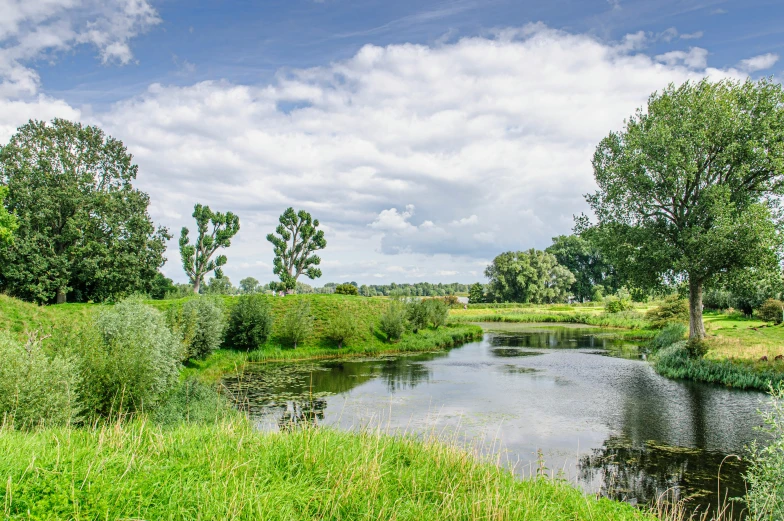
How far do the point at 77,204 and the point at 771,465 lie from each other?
3839cm

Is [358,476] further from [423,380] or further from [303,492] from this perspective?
[423,380]

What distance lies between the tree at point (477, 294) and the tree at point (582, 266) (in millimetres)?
20849

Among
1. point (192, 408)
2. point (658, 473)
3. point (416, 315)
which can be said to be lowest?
point (658, 473)

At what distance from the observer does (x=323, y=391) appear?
790 inches

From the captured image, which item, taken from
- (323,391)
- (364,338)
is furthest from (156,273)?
(323,391)

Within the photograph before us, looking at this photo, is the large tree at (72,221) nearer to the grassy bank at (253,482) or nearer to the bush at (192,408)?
the bush at (192,408)

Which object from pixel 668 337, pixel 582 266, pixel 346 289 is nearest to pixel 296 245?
pixel 346 289

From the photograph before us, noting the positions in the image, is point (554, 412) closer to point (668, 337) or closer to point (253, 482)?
point (253, 482)

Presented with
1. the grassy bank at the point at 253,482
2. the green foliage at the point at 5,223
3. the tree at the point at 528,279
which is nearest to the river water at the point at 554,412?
the grassy bank at the point at 253,482

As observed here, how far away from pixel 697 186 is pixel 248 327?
28.8m

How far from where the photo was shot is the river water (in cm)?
1070

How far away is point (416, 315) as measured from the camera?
42812mm

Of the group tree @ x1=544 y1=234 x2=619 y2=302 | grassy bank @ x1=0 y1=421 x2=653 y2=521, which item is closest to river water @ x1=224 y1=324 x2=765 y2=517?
grassy bank @ x1=0 y1=421 x2=653 y2=521

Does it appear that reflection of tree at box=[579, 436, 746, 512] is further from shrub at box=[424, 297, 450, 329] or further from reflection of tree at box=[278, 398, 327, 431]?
shrub at box=[424, 297, 450, 329]
